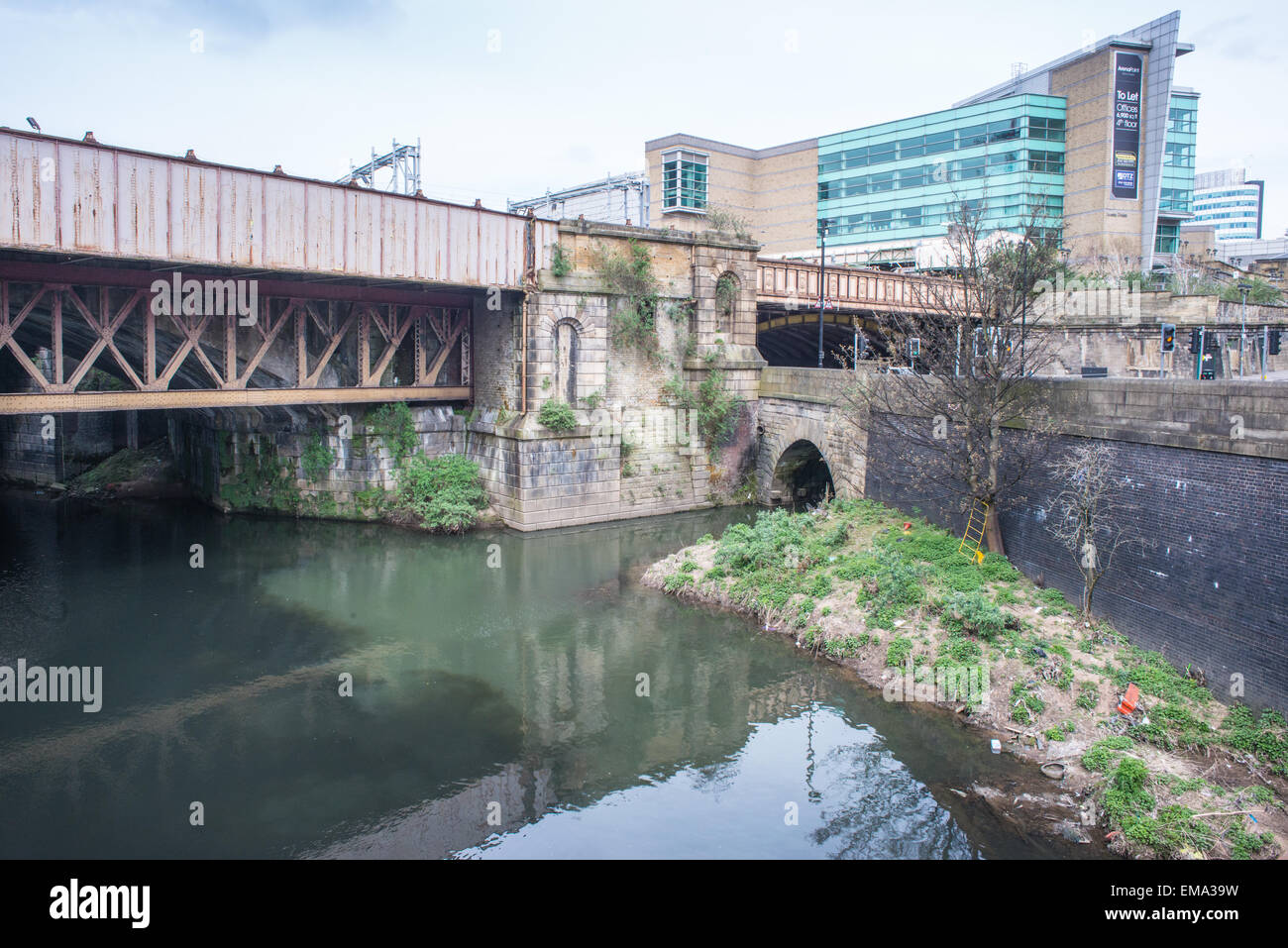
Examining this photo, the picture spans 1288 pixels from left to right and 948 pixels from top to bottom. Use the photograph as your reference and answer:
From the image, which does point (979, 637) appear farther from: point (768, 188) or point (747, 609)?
point (768, 188)

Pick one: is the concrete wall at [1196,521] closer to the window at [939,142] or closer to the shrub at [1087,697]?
the shrub at [1087,697]

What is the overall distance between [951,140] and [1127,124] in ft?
30.4

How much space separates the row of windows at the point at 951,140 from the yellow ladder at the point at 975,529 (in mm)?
41976

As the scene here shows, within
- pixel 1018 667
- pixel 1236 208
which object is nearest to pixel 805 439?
pixel 1018 667

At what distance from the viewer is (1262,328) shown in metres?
27.9

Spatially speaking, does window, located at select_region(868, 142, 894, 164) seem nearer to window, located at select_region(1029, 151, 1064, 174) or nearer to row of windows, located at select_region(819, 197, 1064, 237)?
row of windows, located at select_region(819, 197, 1064, 237)

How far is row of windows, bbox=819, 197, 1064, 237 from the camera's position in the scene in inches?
2004

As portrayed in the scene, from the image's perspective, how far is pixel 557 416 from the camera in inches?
912

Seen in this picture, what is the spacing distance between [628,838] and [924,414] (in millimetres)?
12064

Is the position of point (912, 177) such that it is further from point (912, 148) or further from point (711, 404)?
point (711, 404)

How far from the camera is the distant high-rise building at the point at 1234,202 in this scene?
138 m

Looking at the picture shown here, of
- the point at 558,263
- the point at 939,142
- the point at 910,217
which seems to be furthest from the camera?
the point at 910,217

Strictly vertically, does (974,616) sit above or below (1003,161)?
below
